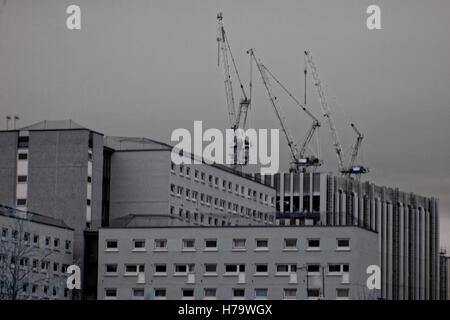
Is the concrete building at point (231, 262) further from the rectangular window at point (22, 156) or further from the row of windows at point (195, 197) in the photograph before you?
the row of windows at point (195, 197)

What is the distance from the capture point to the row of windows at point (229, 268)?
96625mm

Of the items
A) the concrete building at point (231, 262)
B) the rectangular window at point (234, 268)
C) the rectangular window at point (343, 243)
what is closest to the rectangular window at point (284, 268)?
the concrete building at point (231, 262)

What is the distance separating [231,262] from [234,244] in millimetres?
1522

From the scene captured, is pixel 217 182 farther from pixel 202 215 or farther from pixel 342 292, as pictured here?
pixel 342 292

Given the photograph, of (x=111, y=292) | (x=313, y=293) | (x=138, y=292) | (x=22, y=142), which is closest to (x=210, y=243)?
(x=138, y=292)

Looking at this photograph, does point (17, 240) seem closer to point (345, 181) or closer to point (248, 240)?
point (248, 240)

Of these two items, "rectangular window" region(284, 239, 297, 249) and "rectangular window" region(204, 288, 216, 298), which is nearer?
"rectangular window" region(284, 239, 297, 249)

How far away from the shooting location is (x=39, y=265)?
92375 millimetres

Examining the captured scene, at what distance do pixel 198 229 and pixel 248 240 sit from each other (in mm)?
4276

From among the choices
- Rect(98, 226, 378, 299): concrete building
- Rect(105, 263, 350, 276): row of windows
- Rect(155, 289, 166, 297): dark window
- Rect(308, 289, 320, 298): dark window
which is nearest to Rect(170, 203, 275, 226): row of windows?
Rect(98, 226, 378, 299): concrete building

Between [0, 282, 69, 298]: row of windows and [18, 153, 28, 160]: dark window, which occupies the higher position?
[18, 153, 28, 160]: dark window

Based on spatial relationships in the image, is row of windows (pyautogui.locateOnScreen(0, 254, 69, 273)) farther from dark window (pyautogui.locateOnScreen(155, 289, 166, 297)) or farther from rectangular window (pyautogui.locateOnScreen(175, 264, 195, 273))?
rectangular window (pyautogui.locateOnScreen(175, 264, 195, 273))

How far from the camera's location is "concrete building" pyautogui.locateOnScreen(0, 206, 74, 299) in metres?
Result: 85.1

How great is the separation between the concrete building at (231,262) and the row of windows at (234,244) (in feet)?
0.16
